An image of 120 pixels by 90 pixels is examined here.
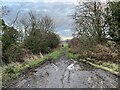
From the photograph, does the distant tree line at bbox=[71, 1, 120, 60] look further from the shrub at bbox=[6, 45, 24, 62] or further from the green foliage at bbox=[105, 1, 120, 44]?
the shrub at bbox=[6, 45, 24, 62]

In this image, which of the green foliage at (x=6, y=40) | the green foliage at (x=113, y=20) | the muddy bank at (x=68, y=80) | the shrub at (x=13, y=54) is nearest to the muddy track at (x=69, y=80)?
the muddy bank at (x=68, y=80)

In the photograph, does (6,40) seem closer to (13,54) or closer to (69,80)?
(13,54)

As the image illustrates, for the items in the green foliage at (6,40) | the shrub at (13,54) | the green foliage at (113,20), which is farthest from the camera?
the green foliage at (113,20)

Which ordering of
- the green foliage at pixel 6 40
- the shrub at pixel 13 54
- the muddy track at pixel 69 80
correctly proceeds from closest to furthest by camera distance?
the muddy track at pixel 69 80, the green foliage at pixel 6 40, the shrub at pixel 13 54

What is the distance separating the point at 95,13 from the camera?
4197 centimetres

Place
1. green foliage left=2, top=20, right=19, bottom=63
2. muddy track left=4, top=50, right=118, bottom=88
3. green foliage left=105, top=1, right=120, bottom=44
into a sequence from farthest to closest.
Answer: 1. green foliage left=105, top=1, right=120, bottom=44
2. green foliage left=2, top=20, right=19, bottom=63
3. muddy track left=4, top=50, right=118, bottom=88

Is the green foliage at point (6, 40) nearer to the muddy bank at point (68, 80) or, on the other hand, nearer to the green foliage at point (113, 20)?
the muddy bank at point (68, 80)

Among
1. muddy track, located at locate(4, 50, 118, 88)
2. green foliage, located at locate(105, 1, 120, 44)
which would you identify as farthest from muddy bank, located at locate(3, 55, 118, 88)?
green foliage, located at locate(105, 1, 120, 44)

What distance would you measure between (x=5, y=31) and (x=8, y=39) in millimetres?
1034

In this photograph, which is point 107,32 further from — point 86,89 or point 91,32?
point 86,89

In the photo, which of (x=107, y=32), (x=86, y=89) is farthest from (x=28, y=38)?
(x=86, y=89)

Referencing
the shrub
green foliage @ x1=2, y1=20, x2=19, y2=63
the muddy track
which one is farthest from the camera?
the shrub

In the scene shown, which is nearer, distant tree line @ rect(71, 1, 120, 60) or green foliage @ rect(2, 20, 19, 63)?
green foliage @ rect(2, 20, 19, 63)

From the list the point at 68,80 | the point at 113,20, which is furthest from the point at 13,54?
the point at 113,20
